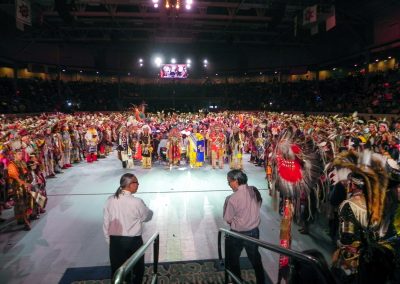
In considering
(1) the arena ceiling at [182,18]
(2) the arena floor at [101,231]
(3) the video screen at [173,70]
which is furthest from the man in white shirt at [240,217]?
(3) the video screen at [173,70]

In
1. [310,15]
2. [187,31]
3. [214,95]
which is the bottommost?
[214,95]

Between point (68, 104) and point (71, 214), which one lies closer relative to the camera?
point (71, 214)

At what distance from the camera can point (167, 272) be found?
4.59 m

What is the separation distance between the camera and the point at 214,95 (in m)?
38.1

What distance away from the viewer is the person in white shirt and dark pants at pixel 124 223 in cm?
370

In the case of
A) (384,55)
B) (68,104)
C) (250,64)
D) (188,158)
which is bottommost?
(188,158)

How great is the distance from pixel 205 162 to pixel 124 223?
32.0 feet

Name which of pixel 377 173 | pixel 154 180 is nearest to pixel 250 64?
pixel 154 180

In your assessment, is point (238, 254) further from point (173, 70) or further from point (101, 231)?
point (173, 70)

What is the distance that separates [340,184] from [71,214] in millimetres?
5777

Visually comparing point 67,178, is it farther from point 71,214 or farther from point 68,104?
point 68,104

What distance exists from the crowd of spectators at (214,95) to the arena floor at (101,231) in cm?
1426

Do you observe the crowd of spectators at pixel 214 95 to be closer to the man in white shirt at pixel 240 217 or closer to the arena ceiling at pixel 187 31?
the arena ceiling at pixel 187 31

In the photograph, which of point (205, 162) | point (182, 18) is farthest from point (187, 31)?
point (205, 162)
